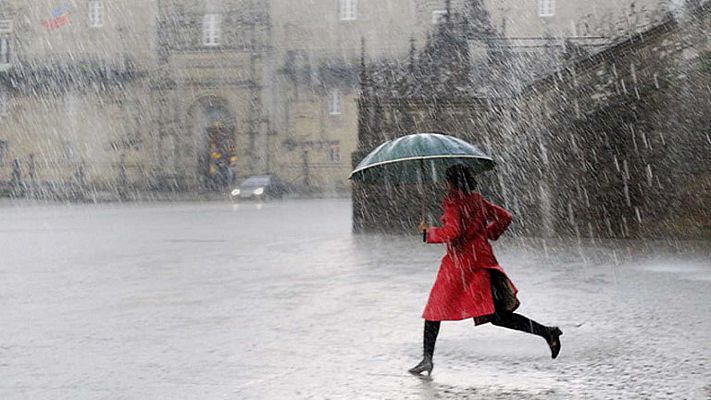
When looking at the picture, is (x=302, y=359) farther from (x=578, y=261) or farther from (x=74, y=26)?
(x=74, y=26)

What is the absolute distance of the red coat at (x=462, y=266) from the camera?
7684 mm

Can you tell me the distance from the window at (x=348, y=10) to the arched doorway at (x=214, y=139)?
853cm

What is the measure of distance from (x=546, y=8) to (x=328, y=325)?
51683 mm

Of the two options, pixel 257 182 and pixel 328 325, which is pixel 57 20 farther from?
pixel 328 325

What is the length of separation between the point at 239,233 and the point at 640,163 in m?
9.32

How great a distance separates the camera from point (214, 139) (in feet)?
202

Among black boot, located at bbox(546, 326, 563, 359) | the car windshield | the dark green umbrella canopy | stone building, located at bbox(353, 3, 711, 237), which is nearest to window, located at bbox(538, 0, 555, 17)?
the car windshield

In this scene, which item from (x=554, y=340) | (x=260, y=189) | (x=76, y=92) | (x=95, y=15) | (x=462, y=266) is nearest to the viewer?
(x=462, y=266)

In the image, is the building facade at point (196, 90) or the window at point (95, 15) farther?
the window at point (95, 15)

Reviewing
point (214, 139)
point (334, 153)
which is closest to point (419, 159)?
point (334, 153)

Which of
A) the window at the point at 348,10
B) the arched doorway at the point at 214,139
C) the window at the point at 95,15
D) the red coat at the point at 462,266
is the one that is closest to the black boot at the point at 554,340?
the red coat at the point at 462,266

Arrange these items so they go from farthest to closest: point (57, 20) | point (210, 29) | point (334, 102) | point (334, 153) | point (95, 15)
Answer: point (95, 15), point (210, 29), point (334, 102), point (334, 153), point (57, 20)

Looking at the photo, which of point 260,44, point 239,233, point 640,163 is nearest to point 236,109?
point 260,44

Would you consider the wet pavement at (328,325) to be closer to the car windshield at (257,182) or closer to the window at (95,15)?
the car windshield at (257,182)
